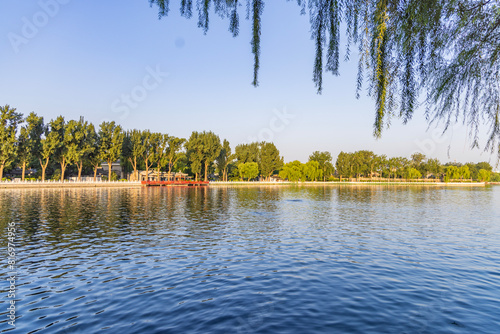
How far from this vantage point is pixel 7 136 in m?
68.6

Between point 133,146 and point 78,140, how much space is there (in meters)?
15.8

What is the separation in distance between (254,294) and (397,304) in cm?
449

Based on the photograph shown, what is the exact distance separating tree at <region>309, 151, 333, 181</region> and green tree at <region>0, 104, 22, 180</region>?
124 metres

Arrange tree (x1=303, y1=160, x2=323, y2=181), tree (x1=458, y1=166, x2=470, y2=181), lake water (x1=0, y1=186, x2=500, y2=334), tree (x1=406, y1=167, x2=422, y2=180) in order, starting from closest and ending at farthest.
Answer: lake water (x1=0, y1=186, x2=500, y2=334)
tree (x1=303, y1=160, x2=323, y2=181)
tree (x1=406, y1=167, x2=422, y2=180)
tree (x1=458, y1=166, x2=470, y2=181)

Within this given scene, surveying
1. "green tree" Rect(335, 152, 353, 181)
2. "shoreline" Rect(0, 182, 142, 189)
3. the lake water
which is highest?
"green tree" Rect(335, 152, 353, 181)

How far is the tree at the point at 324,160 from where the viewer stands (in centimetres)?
15762

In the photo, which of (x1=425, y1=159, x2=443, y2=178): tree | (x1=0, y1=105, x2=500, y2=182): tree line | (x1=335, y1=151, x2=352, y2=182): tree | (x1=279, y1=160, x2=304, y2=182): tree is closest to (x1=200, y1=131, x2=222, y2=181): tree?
(x1=0, y1=105, x2=500, y2=182): tree line

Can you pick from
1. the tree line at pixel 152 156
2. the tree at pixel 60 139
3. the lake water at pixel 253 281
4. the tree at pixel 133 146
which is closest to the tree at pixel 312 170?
the tree line at pixel 152 156

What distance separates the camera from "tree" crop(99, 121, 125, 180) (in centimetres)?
8794

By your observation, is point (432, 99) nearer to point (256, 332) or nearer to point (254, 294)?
point (256, 332)

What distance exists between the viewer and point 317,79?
124 inches

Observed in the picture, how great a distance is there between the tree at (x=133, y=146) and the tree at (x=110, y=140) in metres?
4.43

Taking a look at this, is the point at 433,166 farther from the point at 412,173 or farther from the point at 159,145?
the point at 159,145

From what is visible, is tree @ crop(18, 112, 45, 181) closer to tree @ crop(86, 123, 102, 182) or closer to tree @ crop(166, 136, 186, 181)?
tree @ crop(86, 123, 102, 182)
